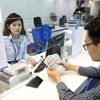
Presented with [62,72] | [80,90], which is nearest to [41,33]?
[62,72]

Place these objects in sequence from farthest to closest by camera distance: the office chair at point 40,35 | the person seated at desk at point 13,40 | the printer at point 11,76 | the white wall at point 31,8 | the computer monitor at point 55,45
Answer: the white wall at point 31,8, the office chair at point 40,35, the person seated at desk at point 13,40, the computer monitor at point 55,45, the printer at point 11,76

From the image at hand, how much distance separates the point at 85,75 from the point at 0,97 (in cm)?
77

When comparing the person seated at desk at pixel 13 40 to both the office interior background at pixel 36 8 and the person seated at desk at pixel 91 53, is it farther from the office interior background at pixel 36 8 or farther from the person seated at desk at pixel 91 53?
the office interior background at pixel 36 8

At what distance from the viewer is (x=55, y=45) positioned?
1.63 m

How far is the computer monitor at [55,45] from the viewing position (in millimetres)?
1570

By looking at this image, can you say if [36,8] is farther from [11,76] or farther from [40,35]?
[11,76]

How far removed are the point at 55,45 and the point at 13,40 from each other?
64 centimetres

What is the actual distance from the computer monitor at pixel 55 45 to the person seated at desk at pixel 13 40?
402mm

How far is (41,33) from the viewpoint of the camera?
3383 millimetres

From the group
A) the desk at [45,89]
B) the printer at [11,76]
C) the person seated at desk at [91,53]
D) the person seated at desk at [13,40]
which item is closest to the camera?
the person seated at desk at [91,53]

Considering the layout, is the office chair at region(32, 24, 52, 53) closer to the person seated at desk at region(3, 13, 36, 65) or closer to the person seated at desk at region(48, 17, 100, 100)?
the person seated at desk at region(3, 13, 36, 65)

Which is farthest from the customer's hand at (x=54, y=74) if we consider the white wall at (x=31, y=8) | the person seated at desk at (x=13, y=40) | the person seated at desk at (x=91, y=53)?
the white wall at (x=31, y=8)

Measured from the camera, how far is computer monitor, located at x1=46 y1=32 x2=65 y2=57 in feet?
5.15

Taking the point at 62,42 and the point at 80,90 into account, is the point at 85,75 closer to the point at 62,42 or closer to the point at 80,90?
the point at 80,90
